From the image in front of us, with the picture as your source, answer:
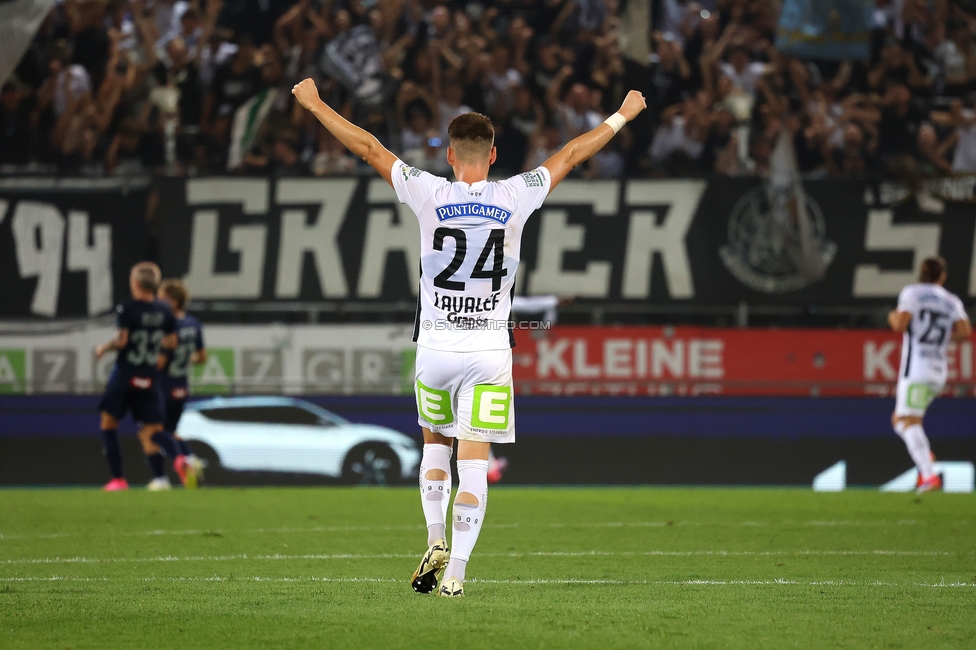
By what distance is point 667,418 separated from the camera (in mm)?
17609

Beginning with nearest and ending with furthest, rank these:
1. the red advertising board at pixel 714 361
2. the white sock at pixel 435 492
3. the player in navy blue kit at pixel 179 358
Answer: the white sock at pixel 435 492
the player in navy blue kit at pixel 179 358
the red advertising board at pixel 714 361

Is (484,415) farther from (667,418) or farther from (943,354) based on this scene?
(667,418)

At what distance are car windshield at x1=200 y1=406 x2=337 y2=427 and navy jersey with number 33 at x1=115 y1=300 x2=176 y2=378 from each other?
2.41 m

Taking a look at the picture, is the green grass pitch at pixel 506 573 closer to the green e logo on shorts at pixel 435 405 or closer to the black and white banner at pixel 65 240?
the green e logo on shorts at pixel 435 405

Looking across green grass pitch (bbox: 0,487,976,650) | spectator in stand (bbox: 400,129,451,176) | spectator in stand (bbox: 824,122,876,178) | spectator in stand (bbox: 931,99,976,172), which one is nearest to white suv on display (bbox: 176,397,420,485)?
green grass pitch (bbox: 0,487,976,650)

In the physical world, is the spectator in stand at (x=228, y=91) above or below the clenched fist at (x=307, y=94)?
above

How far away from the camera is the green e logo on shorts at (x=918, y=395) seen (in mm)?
14859

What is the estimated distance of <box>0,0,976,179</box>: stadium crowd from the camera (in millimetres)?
17734

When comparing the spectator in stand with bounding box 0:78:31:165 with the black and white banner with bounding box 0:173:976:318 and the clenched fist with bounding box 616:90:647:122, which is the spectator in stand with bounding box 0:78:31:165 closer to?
the black and white banner with bounding box 0:173:976:318

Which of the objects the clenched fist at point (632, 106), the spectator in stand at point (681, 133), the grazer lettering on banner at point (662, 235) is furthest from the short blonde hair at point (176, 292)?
the clenched fist at point (632, 106)

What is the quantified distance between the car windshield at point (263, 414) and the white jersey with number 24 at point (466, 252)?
1123cm

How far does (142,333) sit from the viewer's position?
48.9ft

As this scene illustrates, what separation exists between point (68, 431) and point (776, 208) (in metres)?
9.54

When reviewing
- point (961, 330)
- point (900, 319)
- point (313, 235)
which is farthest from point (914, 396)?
point (313, 235)
